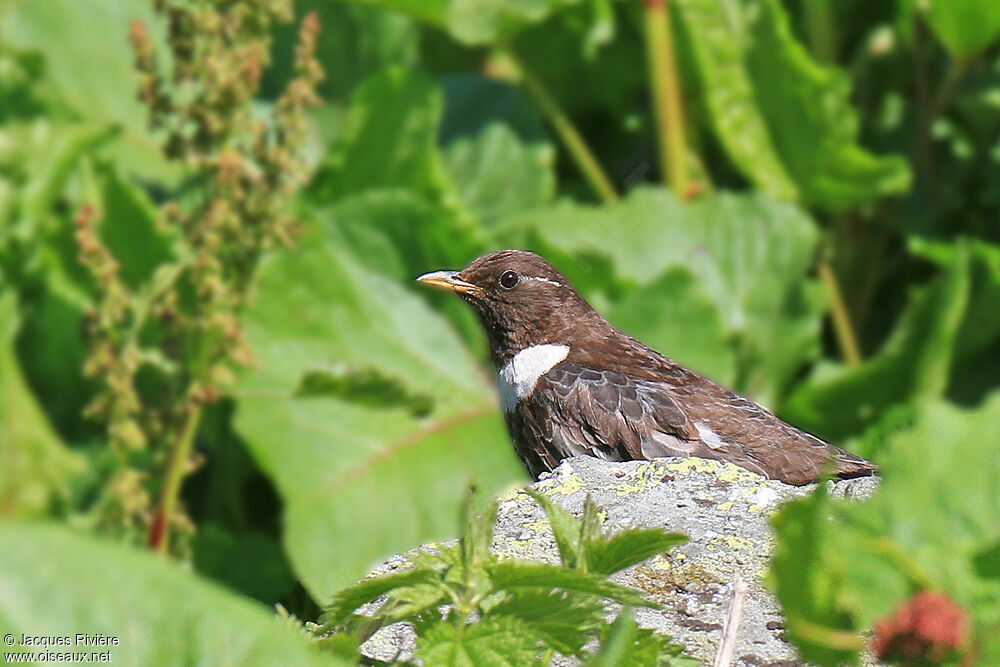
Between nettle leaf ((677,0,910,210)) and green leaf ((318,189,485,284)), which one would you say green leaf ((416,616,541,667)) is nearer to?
green leaf ((318,189,485,284))

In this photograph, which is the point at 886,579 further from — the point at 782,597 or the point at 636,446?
the point at 636,446

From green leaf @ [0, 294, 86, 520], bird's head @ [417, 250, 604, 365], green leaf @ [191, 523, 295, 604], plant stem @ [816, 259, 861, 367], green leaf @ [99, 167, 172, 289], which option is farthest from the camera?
plant stem @ [816, 259, 861, 367]

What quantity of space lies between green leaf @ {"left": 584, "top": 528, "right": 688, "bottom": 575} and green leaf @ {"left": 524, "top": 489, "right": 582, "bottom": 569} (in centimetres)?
2

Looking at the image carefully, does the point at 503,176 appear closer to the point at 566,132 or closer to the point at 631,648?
the point at 566,132

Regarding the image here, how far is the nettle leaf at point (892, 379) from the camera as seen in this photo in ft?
17.6

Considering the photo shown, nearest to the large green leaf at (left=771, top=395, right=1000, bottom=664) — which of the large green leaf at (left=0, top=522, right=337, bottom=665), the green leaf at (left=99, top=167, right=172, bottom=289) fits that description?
the large green leaf at (left=0, top=522, right=337, bottom=665)

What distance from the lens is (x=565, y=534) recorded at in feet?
4.52

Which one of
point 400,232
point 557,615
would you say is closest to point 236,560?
point 400,232

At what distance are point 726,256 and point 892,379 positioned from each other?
0.83 m

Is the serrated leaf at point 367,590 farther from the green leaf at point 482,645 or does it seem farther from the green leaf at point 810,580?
the green leaf at point 810,580

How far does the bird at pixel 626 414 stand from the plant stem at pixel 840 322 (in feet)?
7.41

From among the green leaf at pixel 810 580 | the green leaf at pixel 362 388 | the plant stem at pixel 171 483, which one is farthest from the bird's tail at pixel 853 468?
the green leaf at pixel 362 388

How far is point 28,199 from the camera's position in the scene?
567 cm

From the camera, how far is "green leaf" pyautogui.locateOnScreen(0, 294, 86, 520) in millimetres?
5309
